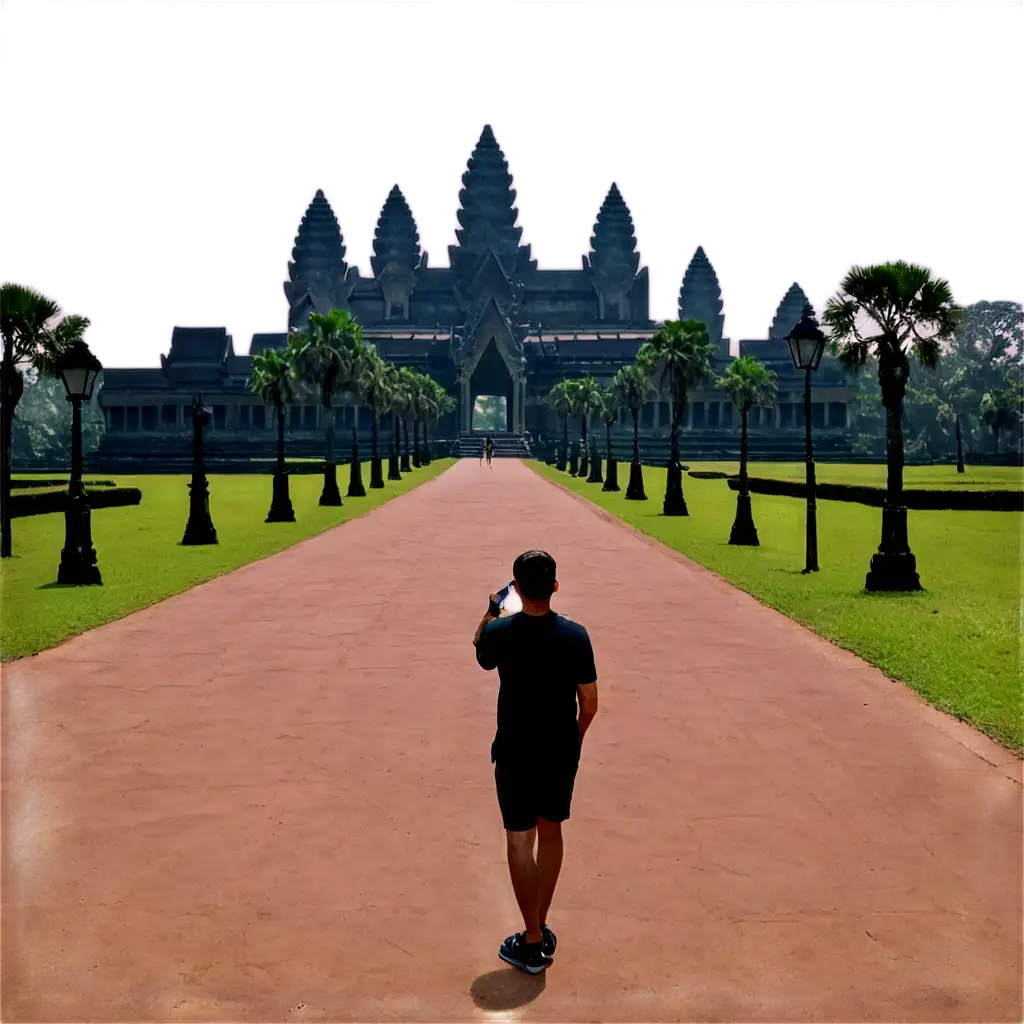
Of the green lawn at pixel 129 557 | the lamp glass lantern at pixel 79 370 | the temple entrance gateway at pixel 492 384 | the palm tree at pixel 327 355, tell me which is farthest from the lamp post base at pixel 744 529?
the temple entrance gateway at pixel 492 384

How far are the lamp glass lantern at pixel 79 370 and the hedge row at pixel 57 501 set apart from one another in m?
11.8

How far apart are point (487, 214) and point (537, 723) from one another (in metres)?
142

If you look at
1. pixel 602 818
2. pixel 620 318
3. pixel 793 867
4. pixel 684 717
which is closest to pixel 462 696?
pixel 684 717

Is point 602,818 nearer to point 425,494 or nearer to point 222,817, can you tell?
point 222,817

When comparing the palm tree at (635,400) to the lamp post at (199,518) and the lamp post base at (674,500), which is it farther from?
the lamp post at (199,518)

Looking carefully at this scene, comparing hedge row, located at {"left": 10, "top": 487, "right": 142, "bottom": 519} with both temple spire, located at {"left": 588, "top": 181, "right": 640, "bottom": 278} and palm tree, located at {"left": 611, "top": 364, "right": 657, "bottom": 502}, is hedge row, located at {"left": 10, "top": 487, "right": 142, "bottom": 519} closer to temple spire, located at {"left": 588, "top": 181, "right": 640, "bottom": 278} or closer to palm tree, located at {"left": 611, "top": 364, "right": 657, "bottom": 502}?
palm tree, located at {"left": 611, "top": 364, "right": 657, "bottom": 502}

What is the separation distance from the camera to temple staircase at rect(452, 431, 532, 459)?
103688 mm

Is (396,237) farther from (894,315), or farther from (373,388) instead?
(894,315)

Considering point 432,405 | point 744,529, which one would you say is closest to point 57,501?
point 744,529

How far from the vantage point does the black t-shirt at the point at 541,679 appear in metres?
4.70

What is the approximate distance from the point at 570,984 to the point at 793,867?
65.4 inches

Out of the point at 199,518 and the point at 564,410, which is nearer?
the point at 199,518

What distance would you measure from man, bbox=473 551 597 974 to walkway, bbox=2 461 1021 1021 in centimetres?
38

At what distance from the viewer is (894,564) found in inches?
Answer: 650
